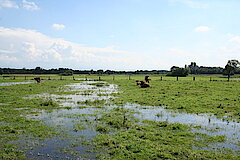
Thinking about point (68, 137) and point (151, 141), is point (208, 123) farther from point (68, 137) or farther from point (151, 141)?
point (68, 137)

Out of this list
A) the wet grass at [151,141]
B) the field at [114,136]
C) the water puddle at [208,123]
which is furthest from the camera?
the water puddle at [208,123]

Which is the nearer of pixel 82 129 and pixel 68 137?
pixel 68 137

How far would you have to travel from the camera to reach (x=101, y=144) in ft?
29.3

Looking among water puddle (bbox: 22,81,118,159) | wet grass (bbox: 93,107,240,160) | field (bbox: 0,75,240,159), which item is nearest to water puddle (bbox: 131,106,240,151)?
field (bbox: 0,75,240,159)

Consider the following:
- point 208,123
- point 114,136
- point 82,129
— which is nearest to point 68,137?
point 82,129

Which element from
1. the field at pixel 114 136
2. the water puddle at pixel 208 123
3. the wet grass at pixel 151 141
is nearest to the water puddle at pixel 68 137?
the field at pixel 114 136

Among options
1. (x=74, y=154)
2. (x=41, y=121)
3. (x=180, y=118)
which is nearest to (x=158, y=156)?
(x=74, y=154)

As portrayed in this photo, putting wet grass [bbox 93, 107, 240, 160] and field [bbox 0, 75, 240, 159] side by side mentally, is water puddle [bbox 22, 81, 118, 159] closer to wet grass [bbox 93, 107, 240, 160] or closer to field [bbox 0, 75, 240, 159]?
field [bbox 0, 75, 240, 159]

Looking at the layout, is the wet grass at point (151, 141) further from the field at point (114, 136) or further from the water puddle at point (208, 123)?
the water puddle at point (208, 123)

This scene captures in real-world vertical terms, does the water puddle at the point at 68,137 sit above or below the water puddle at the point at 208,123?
below

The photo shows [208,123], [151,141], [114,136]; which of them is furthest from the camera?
[208,123]

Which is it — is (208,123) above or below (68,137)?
above

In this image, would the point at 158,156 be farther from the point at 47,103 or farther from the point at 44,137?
the point at 47,103

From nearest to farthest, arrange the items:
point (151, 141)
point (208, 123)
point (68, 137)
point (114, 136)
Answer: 1. point (151, 141)
2. point (68, 137)
3. point (114, 136)
4. point (208, 123)
